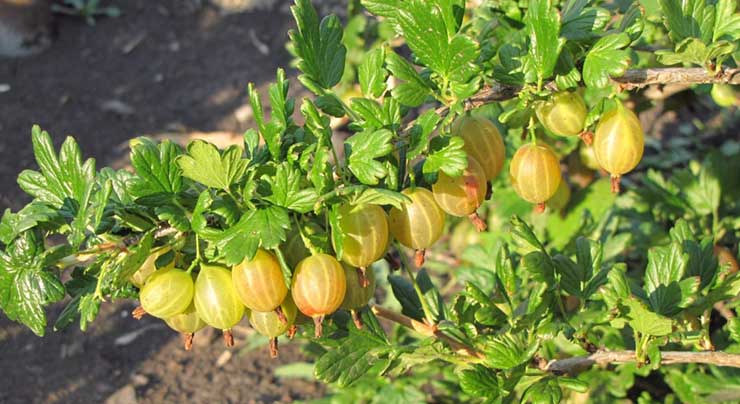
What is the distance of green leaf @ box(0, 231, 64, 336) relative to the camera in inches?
42.6

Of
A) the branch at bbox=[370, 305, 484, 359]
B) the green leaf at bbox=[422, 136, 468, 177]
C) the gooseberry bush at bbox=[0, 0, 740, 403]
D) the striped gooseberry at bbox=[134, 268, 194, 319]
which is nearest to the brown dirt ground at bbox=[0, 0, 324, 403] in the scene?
the branch at bbox=[370, 305, 484, 359]

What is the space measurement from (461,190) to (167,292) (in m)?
0.44

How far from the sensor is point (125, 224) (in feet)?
3.65

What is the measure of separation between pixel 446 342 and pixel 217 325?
1.45ft

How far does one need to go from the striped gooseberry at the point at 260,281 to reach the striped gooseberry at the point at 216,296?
0.07 ft

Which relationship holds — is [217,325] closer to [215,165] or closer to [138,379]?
[215,165]

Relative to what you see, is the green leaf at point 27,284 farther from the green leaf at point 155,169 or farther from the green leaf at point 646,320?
the green leaf at point 646,320

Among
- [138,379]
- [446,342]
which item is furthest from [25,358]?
[446,342]

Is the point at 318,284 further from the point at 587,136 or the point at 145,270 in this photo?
the point at 587,136

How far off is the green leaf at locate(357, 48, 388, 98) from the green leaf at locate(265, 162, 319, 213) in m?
0.22

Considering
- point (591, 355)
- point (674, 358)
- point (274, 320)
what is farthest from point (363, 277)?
point (674, 358)

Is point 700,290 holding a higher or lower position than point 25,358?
higher

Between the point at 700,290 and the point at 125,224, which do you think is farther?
the point at 700,290

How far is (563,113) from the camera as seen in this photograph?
4.02 feet
